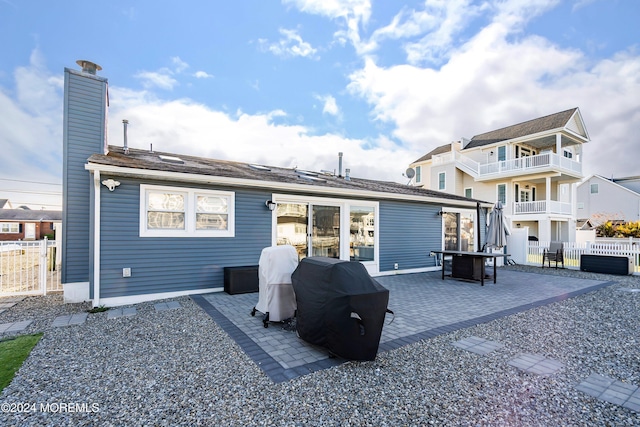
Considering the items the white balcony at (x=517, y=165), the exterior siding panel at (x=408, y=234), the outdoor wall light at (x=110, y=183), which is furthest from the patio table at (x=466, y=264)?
the white balcony at (x=517, y=165)

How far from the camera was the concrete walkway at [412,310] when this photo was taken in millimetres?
3453

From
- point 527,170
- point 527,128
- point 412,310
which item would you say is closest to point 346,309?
point 412,310

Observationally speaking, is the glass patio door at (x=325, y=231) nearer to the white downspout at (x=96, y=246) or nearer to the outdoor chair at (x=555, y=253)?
the white downspout at (x=96, y=246)

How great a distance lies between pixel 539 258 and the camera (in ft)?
41.3

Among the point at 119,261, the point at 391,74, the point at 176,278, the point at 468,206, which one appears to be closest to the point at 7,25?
the point at 119,261

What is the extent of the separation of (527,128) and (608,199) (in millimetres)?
14373

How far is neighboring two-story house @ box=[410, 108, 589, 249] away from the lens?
60.4ft

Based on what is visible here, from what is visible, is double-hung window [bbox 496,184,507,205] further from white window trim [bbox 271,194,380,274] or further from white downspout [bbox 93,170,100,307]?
white downspout [bbox 93,170,100,307]

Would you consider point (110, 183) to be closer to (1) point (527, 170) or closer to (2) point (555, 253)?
(2) point (555, 253)

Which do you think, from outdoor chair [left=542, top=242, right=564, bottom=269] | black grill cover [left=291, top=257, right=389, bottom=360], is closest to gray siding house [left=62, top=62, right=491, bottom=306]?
black grill cover [left=291, top=257, right=389, bottom=360]

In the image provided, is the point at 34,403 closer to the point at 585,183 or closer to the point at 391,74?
the point at 391,74

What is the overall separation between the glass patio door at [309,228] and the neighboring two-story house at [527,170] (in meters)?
15.9

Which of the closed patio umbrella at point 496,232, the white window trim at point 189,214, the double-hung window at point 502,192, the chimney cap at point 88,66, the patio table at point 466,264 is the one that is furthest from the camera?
the double-hung window at point 502,192

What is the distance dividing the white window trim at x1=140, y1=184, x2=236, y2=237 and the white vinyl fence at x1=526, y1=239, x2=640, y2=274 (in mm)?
12475
